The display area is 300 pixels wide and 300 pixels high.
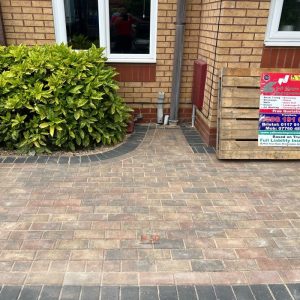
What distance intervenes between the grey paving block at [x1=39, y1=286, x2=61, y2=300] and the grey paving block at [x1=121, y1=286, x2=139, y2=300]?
1.49ft

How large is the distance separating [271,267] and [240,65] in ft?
9.55

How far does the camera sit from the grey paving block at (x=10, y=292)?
2.11m

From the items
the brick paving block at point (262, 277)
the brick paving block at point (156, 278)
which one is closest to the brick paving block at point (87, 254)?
the brick paving block at point (156, 278)

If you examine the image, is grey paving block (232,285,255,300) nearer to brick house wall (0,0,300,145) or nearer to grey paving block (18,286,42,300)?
grey paving block (18,286,42,300)

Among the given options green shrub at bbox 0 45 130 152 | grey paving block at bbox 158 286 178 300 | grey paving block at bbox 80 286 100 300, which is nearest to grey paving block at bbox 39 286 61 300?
grey paving block at bbox 80 286 100 300

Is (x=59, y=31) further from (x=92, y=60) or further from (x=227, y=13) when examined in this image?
(x=227, y=13)

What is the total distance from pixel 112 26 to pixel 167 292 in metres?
4.51

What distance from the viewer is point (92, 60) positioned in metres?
4.49

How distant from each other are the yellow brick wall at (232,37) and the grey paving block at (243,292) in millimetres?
2745

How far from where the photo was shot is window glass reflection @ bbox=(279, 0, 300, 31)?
423 cm

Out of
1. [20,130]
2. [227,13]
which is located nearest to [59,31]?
[20,130]

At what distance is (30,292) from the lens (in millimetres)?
2152

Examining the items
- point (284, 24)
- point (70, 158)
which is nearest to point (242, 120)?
point (284, 24)

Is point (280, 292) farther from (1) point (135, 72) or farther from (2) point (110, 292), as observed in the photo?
(1) point (135, 72)
